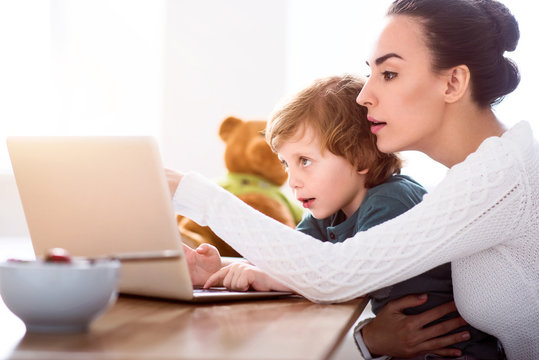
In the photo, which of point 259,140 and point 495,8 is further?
point 259,140

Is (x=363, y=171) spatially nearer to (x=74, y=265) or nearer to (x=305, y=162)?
(x=305, y=162)

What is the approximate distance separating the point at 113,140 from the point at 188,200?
0.63ft

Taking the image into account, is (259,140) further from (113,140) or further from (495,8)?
(113,140)

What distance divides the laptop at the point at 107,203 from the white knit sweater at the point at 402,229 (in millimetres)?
83

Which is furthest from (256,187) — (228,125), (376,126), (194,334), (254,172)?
(194,334)

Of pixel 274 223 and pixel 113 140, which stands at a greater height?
pixel 113 140

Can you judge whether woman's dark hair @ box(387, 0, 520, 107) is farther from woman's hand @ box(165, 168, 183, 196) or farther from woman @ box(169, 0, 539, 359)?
woman's hand @ box(165, 168, 183, 196)

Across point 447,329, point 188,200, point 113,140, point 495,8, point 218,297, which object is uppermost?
point 495,8

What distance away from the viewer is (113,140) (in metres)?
0.90

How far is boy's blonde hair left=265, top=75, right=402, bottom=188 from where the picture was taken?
4.54 feet

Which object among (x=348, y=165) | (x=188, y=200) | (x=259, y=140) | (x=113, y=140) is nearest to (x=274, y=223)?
(x=188, y=200)

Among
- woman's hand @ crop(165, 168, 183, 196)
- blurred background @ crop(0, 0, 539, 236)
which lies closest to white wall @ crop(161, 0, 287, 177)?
blurred background @ crop(0, 0, 539, 236)

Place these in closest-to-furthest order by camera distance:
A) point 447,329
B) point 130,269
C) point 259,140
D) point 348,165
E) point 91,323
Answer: point 91,323, point 130,269, point 447,329, point 348,165, point 259,140

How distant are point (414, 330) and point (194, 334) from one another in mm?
598
